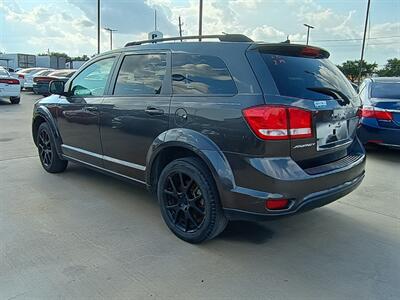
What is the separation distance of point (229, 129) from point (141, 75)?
1.38 m

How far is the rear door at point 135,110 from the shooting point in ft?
11.3

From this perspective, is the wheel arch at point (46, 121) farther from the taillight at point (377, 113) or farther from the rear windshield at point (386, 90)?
the rear windshield at point (386, 90)

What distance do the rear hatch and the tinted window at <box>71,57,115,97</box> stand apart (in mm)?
2015

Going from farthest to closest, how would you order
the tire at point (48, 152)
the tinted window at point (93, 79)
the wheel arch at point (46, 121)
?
1. the tire at point (48, 152)
2. the wheel arch at point (46, 121)
3. the tinted window at point (93, 79)

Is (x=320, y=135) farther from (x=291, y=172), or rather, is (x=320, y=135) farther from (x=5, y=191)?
(x=5, y=191)

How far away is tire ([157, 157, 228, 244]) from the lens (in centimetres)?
303

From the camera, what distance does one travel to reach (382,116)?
20.6 feet

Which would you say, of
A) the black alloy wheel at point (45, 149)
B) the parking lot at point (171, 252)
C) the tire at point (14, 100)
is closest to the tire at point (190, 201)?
the parking lot at point (171, 252)

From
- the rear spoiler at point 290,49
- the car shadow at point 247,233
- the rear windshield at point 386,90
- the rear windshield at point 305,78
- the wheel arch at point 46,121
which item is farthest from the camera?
the rear windshield at point 386,90

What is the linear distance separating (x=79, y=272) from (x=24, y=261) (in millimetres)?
504

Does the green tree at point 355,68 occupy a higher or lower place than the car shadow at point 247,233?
higher

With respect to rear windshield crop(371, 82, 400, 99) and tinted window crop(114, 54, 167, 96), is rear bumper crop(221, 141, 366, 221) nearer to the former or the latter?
tinted window crop(114, 54, 167, 96)

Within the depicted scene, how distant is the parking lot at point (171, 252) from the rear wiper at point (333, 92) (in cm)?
128

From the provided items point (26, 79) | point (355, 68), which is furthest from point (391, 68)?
point (26, 79)
